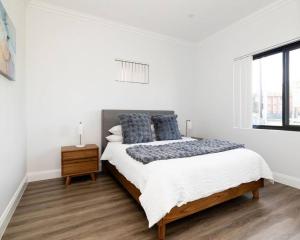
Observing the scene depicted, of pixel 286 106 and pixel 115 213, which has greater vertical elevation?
pixel 286 106

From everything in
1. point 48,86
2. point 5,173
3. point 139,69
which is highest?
point 139,69

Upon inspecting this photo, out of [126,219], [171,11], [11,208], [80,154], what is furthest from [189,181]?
[171,11]

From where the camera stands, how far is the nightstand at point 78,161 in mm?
2594

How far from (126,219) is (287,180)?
245 centimetres

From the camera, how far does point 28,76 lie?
108 inches

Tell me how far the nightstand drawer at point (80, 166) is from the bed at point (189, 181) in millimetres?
690

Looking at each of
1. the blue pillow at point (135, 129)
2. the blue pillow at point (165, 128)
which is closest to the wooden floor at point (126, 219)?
the blue pillow at point (135, 129)

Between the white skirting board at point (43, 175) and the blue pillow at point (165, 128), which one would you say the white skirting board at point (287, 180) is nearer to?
the blue pillow at point (165, 128)

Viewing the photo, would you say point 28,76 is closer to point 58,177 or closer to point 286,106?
point 58,177

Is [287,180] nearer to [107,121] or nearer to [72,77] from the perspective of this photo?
[107,121]

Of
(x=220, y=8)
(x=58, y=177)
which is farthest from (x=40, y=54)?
(x=220, y=8)

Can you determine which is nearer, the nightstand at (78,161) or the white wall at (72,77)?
the nightstand at (78,161)

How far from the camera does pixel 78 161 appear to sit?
8.80 ft

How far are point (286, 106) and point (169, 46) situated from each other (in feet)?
8.40
